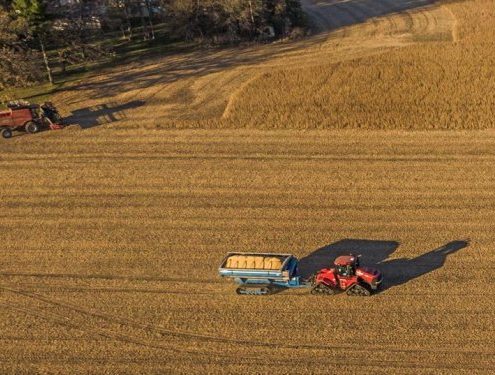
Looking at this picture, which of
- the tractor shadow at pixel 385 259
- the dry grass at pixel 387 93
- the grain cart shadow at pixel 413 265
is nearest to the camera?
the grain cart shadow at pixel 413 265

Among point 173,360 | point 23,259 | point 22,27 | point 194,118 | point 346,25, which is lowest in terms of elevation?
point 173,360

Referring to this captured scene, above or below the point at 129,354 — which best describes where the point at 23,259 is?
above

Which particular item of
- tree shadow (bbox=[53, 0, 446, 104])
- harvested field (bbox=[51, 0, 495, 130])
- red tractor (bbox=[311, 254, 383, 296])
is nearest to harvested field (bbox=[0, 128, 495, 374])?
red tractor (bbox=[311, 254, 383, 296])

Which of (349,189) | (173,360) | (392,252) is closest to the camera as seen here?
(173,360)

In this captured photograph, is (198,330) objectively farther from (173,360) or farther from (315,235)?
(315,235)

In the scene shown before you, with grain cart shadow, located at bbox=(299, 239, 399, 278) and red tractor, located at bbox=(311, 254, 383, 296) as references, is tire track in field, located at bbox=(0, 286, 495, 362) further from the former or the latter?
grain cart shadow, located at bbox=(299, 239, 399, 278)

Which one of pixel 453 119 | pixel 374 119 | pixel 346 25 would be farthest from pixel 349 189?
pixel 346 25

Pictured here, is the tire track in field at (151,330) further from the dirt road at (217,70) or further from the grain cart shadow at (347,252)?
the dirt road at (217,70)

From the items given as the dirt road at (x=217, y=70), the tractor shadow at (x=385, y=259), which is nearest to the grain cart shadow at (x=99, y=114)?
the dirt road at (x=217, y=70)
